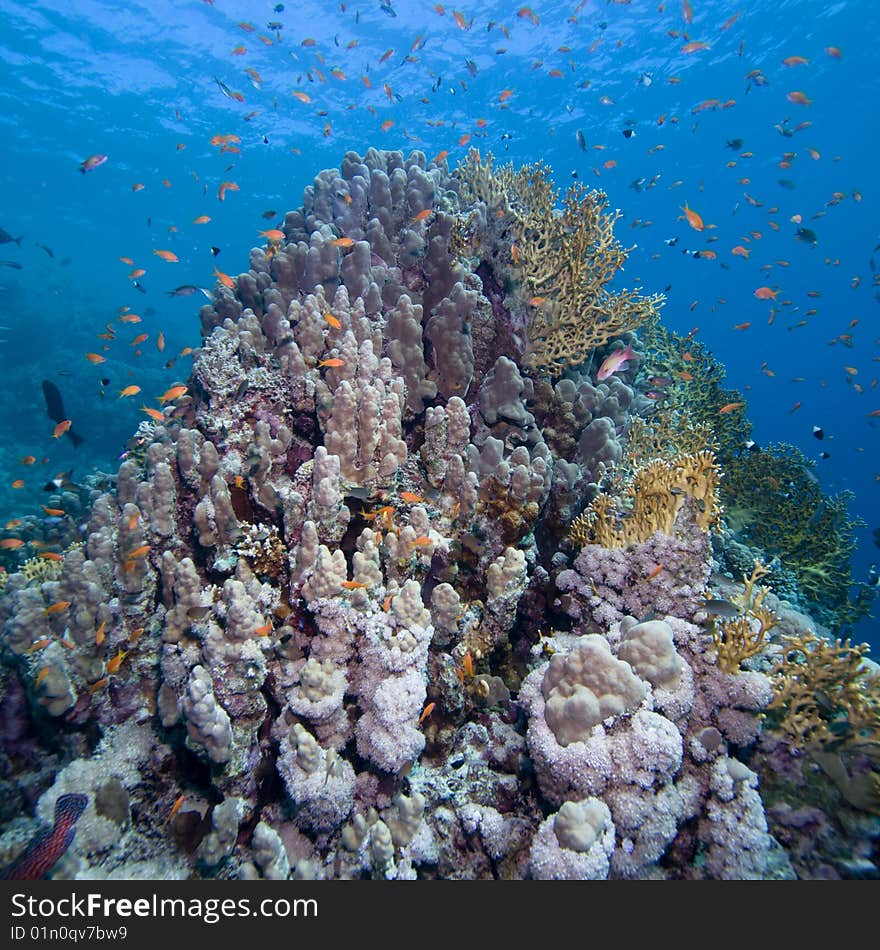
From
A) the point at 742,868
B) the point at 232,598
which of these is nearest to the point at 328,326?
the point at 232,598

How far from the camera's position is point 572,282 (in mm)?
6887

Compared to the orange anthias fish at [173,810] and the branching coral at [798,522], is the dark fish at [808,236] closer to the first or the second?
the branching coral at [798,522]

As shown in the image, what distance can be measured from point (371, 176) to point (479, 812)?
8732mm

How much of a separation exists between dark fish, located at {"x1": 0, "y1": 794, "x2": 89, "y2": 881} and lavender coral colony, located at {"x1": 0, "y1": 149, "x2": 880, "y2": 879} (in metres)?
0.03

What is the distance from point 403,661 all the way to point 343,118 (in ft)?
165

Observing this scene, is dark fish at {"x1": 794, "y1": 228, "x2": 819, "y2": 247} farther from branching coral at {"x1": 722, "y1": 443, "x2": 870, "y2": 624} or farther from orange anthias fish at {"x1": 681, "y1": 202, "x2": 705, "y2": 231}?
branching coral at {"x1": 722, "y1": 443, "x2": 870, "y2": 624}

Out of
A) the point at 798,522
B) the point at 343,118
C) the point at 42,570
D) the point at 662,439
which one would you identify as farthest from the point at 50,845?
the point at 343,118

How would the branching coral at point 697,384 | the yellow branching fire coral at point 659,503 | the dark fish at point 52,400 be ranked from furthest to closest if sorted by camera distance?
the branching coral at point 697,384, the dark fish at point 52,400, the yellow branching fire coral at point 659,503

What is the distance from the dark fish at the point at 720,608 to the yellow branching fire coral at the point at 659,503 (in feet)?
2.19

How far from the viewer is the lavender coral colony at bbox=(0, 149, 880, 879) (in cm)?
272

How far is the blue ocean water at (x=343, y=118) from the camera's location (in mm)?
21703

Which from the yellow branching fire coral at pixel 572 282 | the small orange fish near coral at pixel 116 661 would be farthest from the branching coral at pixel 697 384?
the small orange fish near coral at pixel 116 661

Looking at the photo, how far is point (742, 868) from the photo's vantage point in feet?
8.48

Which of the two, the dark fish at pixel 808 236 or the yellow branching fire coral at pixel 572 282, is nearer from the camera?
the yellow branching fire coral at pixel 572 282
